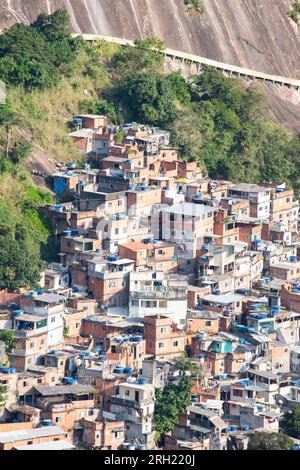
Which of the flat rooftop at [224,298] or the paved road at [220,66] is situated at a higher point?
the paved road at [220,66]

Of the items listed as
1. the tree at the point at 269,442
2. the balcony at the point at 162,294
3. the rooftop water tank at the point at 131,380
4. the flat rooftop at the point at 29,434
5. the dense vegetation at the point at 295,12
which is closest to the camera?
the flat rooftop at the point at 29,434

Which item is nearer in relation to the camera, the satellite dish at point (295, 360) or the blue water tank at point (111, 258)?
the satellite dish at point (295, 360)

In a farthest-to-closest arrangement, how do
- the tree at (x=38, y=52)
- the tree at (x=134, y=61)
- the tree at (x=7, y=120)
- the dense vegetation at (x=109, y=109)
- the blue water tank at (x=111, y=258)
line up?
the tree at (x=134, y=61) < the tree at (x=38, y=52) < the tree at (x=7, y=120) < the dense vegetation at (x=109, y=109) < the blue water tank at (x=111, y=258)

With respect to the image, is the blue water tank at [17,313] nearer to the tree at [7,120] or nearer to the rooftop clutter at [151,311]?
the rooftop clutter at [151,311]

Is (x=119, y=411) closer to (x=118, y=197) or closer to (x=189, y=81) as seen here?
(x=118, y=197)

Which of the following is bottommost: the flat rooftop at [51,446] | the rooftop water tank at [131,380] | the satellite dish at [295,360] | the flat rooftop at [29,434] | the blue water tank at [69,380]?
the flat rooftop at [51,446]

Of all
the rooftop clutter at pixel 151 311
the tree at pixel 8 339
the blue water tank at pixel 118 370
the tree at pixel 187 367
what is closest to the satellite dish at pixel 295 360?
the rooftop clutter at pixel 151 311

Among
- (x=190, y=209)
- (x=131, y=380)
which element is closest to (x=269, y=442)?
(x=131, y=380)

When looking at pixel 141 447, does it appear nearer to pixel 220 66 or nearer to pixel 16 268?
pixel 16 268
